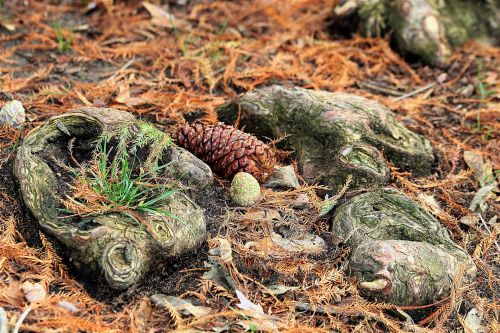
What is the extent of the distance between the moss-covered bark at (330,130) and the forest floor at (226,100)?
0.46 feet

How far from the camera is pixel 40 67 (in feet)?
12.5

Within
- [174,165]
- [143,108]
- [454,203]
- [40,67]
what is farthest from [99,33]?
[454,203]

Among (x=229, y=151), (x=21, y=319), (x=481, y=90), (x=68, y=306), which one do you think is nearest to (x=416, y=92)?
(x=481, y=90)

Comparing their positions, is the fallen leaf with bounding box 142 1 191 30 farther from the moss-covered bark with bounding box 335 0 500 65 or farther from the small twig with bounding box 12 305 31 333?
the small twig with bounding box 12 305 31 333

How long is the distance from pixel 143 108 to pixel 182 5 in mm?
1685

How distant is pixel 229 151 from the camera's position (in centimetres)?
291

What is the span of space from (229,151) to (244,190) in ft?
0.76

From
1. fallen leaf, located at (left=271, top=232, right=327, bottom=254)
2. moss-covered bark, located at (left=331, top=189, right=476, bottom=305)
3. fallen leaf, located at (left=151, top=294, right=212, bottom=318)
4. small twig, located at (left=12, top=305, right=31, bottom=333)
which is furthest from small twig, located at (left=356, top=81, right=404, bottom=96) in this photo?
small twig, located at (left=12, top=305, right=31, bottom=333)

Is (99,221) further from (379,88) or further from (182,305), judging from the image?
(379,88)

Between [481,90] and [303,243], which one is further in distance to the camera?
[481,90]

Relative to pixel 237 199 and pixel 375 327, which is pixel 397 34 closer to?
pixel 237 199

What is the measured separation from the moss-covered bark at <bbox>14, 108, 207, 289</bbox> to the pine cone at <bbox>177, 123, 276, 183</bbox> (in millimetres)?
241

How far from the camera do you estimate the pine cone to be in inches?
114

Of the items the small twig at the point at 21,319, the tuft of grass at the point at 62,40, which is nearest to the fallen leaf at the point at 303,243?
the small twig at the point at 21,319
